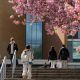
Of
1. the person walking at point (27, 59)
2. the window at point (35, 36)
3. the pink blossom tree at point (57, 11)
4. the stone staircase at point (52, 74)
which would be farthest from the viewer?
the window at point (35, 36)

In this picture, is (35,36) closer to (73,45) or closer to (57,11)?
(73,45)

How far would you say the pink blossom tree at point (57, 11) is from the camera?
17266 millimetres

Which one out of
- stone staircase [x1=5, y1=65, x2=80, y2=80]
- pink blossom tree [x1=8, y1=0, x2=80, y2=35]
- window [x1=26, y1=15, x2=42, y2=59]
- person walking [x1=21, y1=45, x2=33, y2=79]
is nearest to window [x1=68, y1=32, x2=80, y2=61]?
window [x1=26, y1=15, x2=42, y2=59]

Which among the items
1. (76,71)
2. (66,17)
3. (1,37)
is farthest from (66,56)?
(1,37)

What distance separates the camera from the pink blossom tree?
17.3 m

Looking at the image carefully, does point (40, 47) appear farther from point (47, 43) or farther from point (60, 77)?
point (60, 77)

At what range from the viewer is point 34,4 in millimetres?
19594

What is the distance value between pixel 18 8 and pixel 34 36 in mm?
17747

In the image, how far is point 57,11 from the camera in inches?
734

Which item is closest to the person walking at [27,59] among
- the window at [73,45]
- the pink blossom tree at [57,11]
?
the pink blossom tree at [57,11]

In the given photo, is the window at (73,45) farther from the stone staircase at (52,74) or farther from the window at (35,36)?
the stone staircase at (52,74)

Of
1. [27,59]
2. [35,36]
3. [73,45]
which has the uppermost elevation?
[35,36]

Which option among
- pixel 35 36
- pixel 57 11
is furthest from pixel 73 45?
pixel 57 11

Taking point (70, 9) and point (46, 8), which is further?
point (46, 8)
